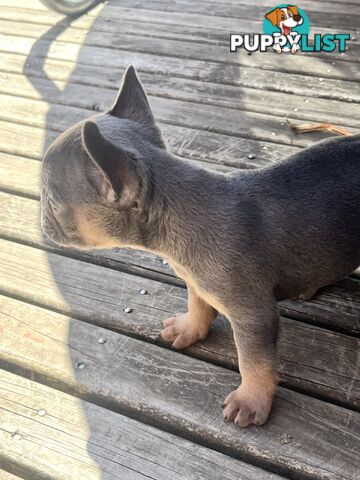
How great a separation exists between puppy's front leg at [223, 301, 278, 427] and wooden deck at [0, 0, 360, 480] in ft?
0.20

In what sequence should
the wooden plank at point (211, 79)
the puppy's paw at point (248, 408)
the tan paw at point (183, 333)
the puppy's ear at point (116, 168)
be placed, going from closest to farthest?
1. the puppy's ear at point (116, 168)
2. the puppy's paw at point (248, 408)
3. the tan paw at point (183, 333)
4. the wooden plank at point (211, 79)

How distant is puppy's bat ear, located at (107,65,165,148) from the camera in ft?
5.87

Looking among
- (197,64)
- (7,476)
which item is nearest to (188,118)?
(197,64)

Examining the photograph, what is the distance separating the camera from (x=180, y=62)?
4082 millimetres

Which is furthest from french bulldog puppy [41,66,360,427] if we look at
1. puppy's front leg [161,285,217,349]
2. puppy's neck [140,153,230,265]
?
puppy's front leg [161,285,217,349]

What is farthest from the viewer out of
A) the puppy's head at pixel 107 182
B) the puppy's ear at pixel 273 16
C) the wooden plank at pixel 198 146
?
the puppy's ear at pixel 273 16

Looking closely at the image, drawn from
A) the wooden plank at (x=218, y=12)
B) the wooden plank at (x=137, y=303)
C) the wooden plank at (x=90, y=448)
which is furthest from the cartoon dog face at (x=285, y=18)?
the wooden plank at (x=90, y=448)

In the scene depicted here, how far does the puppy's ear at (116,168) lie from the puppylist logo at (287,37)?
2943 millimetres

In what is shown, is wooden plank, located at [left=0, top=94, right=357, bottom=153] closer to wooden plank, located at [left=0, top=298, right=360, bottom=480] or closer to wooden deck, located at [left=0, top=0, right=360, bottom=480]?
wooden deck, located at [left=0, top=0, right=360, bottom=480]

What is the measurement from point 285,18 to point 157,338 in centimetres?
328

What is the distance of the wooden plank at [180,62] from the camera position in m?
3.78

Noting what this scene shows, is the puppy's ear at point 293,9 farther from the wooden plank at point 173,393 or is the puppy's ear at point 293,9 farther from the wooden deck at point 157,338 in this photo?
the wooden plank at point 173,393

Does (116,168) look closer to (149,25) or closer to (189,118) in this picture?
(189,118)

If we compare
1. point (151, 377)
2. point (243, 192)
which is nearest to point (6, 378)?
point (151, 377)
